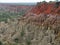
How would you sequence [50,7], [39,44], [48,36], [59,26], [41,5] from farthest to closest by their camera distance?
[41,5], [50,7], [59,26], [48,36], [39,44]

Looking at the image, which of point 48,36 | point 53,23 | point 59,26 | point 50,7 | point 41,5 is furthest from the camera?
point 41,5

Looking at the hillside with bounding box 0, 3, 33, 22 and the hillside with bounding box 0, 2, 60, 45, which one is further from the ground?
the hillside with bounding box 0, 2, 60, 45

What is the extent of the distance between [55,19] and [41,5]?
13.0 meters

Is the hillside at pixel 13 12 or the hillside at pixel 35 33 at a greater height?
the hillside at pixel 35 33

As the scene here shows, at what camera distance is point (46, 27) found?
26688 mm

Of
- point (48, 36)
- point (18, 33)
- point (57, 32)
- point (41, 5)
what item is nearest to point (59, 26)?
point (57, 32)

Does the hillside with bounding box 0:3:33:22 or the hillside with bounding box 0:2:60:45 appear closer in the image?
the hillside with bounding box 0:2:60:45

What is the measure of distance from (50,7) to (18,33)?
1298cm

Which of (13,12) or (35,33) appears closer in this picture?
(35,33)

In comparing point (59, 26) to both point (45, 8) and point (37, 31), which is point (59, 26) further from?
point (45, 8)

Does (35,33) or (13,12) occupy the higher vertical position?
(35,33)

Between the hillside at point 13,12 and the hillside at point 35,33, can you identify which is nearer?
the hillside at point 35,33

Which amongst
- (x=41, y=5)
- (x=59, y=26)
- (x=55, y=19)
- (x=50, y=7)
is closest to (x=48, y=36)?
(x=59, y=26)

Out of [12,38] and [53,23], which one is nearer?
[12,38]
